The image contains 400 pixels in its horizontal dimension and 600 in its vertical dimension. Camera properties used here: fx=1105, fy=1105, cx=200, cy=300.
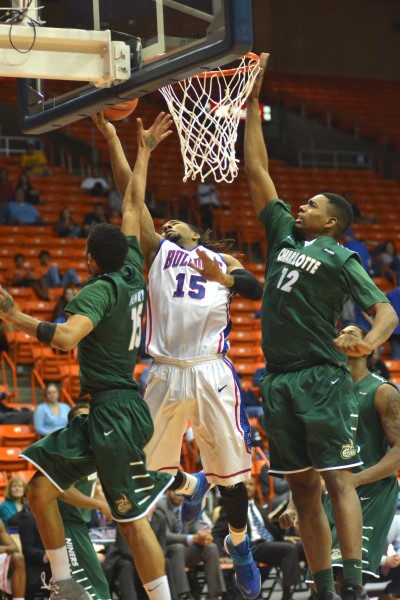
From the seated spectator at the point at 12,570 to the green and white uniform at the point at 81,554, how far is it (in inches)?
101

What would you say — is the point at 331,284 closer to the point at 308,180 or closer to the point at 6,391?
the point at 6,391

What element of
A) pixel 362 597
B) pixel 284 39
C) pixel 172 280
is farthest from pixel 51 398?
pixel 284 39

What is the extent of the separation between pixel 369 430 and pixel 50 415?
22.0 ft

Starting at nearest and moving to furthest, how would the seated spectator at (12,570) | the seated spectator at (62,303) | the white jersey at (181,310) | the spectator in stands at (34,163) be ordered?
the white jersey at (181,310) < the seated spectator at (12,570) < the seated spectator at (62,303) < the spectator in stands at (34,163)

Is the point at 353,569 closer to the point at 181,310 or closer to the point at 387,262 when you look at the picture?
the point at 181,310

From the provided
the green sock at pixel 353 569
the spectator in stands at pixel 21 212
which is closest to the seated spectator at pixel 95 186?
the spectator in stands at pixel 21 212

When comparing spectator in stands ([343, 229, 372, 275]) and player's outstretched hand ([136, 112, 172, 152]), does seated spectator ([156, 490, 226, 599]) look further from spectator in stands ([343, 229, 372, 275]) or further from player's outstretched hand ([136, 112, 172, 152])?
spectator in stands ([343, 229, 372, 275])

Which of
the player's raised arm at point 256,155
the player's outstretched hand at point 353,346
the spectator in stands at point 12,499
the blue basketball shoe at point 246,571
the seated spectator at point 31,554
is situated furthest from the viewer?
the spectator in stands at point 12,499

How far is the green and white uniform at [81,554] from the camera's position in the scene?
792 cm

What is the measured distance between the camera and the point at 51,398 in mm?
13344

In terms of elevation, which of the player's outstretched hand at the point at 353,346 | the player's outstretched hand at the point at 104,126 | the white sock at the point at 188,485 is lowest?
the white sock at the point at 188,485

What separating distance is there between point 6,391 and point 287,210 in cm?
876

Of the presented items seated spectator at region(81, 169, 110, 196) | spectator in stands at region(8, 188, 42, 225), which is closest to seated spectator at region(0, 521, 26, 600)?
spectator in stands at region(8, 188, 42, 225)

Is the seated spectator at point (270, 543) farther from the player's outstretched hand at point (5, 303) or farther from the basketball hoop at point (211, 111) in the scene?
the player's outstretched hand at point (5, 303)
